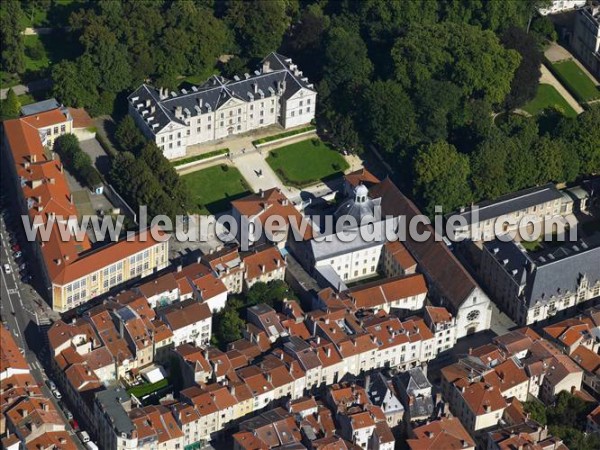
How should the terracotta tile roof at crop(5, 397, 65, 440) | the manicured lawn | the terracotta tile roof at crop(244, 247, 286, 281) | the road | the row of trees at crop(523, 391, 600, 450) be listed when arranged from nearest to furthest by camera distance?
the terracotta tile roof at crop(5, 397, 65, 440)
the row of trees at crop(523, 391, 600, 450)
the manicured lawn
the road
the terracotta tile roof at crop(244, 247, 286, 281)

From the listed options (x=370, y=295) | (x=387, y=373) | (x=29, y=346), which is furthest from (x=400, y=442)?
(x=29, y=346)

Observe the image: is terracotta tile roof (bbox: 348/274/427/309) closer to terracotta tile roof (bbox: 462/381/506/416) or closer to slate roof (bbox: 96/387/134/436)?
terracotta tile roof (bbox: 462/381/506/416)

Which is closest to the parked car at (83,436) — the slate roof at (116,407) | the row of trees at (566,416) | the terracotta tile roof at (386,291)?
the slate roof at (116,407)

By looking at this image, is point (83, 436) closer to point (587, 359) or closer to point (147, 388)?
point (147, 388)

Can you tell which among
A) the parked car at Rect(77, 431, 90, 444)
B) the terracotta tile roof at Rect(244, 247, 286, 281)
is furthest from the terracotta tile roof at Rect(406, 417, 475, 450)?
the parked car at Rect(77, 431, 90, 444)

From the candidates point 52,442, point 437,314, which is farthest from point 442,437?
point 52,442

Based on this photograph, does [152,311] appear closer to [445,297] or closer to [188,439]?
[188,439]

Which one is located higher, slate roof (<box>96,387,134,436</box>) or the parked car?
slate roof (<box>96,387,134,436</box>)
